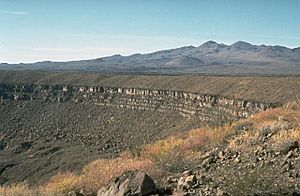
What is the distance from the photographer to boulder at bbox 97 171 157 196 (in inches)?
384

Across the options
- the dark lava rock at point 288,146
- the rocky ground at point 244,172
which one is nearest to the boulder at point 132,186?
the rocky ground at point 244,172

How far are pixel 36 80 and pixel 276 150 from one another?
3366 inches

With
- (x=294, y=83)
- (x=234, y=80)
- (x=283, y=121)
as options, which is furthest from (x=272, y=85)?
(x=283, y=121)

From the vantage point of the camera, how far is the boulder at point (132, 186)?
977cm

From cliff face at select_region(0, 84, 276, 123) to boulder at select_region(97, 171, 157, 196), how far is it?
2969 cm

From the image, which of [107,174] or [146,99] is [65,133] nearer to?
[146,99]

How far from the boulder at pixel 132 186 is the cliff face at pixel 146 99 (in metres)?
29.7

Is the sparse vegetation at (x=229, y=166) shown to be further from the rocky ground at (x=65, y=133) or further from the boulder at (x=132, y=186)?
the rocky ground at (x=65, y=133)

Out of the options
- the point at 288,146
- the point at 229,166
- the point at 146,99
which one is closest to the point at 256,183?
the point at 229,166

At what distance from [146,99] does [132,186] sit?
57.6 meters

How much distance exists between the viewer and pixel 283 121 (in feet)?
49.2

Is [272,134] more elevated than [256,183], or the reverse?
[272,134]

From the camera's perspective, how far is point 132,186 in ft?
32.3

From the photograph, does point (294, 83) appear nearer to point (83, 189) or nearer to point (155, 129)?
point (155, 129)
